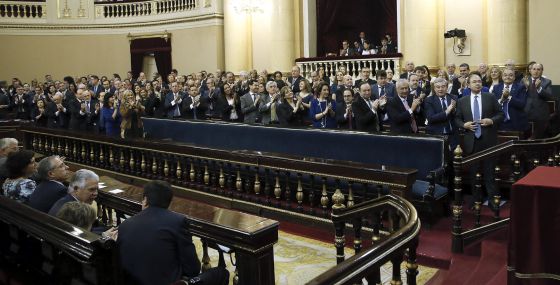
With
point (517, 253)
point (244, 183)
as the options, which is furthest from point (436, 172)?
point (517, 253)

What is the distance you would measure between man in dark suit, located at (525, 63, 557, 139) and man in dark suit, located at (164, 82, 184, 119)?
5838 mm

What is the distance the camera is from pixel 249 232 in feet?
9.88

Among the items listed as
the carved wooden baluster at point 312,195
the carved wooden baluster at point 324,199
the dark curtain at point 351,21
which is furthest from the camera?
the dark curtain at point 351,21

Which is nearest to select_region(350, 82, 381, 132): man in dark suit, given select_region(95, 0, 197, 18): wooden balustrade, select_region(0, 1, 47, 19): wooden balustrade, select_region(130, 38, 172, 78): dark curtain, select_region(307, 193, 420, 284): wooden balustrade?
select_region(307, 193, 420, 284): wooden balustrade

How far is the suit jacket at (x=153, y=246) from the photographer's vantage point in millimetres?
3006

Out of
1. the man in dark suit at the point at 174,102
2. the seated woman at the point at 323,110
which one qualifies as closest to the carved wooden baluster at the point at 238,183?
the seated woman at the point at 323,110

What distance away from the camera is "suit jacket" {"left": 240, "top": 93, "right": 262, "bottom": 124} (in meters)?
9.06

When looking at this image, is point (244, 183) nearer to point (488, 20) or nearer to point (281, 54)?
point (488, 20)

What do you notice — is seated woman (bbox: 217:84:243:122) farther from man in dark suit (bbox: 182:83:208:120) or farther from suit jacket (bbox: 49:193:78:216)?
suit jacket (bbox: 49:193:78:216)

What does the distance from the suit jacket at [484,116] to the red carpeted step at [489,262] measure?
1452 mm

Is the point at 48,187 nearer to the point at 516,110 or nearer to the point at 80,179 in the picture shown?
the point at 80,179

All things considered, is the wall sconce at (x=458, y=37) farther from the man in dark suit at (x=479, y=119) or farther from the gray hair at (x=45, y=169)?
the gray hair at (x=45, y=169)

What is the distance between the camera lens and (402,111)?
6496 millimetres

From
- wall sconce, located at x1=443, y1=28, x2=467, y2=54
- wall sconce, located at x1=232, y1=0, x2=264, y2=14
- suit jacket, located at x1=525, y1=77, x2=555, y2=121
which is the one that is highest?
wall sconce, located at x1=232, y1=0, x2=264, y2=14
